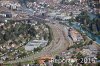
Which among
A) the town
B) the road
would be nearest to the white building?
the town

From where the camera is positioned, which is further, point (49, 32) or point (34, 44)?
point (49, 32)

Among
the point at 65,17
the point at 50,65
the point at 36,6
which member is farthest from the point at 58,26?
the point at 50,65

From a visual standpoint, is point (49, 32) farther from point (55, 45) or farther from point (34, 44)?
point (34, 44)

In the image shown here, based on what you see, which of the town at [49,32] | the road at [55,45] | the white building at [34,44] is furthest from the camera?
the white building at [34,44]

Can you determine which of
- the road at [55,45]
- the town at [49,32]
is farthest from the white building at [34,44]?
the road at [55,45]

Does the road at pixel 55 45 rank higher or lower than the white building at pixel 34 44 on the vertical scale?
lower

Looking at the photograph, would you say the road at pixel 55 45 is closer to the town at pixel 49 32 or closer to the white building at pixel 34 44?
the town at pixel 49 32

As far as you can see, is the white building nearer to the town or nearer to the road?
the town

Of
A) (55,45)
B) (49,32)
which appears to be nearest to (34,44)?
(55,45)

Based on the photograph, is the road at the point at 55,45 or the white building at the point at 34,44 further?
the white building at the point at 34,44
